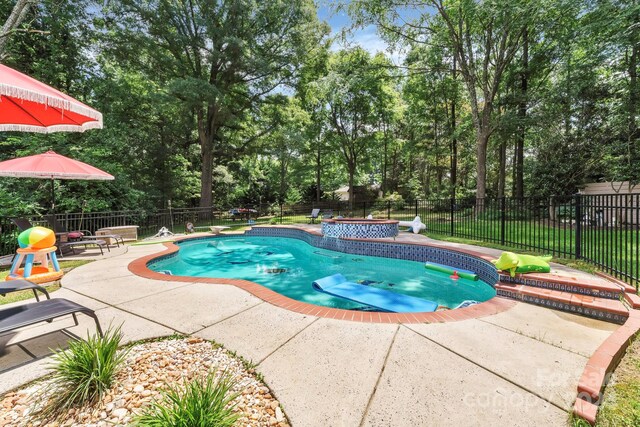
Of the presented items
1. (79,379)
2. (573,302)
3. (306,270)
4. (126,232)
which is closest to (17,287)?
(79,379)

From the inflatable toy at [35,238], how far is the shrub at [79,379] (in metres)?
3.54

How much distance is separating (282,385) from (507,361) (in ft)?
6.30

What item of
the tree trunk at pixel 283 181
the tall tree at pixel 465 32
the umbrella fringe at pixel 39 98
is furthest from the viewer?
the tree trunk at pixel 283 181

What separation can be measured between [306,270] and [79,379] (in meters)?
5.97

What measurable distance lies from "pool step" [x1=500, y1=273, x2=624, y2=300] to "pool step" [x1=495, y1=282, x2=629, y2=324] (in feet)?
0.33

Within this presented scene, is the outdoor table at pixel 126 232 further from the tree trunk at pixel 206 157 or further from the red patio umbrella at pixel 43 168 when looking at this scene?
the tree trunk at pixel 206 157

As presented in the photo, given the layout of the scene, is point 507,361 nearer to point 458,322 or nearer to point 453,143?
point 458,322

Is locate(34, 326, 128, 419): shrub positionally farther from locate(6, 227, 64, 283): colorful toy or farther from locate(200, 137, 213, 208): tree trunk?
locate(200, 137, 213, 208): tree trunk

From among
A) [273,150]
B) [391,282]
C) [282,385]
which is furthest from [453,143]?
[282,385]

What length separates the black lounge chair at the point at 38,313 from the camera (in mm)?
2164

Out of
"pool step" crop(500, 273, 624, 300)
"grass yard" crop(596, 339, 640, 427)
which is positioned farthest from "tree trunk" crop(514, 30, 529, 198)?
"grass yard" crop(596, 339, 640, 427)

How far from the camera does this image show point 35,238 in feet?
14.4

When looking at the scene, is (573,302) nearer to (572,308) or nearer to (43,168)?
(572,308)

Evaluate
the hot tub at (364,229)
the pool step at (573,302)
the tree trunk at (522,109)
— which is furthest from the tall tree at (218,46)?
the pool step at (573,302)
